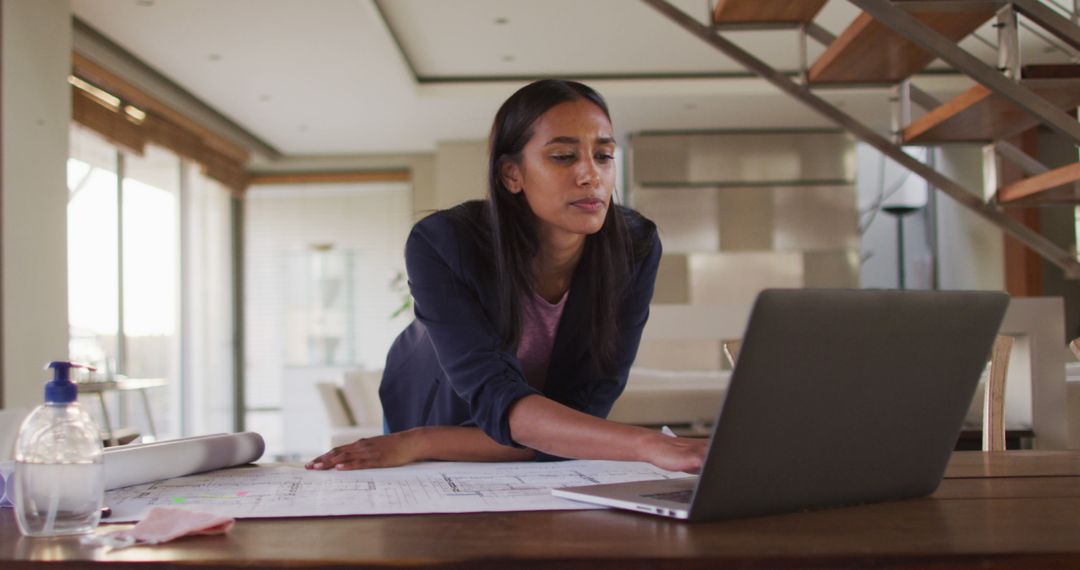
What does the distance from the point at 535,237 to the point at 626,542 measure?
861 millimetres

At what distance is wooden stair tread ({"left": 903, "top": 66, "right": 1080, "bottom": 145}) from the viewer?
10.5ft

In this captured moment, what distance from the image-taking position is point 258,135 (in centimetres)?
816

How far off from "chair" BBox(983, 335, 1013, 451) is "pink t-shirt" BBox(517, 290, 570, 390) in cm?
83

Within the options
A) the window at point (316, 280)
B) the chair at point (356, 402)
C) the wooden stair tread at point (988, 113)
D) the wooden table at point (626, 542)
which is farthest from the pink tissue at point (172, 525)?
the window at point (316, 280)

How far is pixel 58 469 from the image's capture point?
829 mm

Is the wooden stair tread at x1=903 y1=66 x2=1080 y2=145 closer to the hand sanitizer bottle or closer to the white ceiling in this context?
the white ceiling

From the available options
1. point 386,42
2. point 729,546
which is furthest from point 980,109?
point 386,42

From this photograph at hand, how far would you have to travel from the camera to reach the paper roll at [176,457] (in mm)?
1053

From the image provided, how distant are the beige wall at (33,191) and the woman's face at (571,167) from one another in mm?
3439

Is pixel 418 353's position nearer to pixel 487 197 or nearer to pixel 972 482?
pixel 487 197

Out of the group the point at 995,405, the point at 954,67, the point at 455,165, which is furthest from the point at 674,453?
the point at 455,165

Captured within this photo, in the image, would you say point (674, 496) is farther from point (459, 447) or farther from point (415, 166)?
point (415, 166)

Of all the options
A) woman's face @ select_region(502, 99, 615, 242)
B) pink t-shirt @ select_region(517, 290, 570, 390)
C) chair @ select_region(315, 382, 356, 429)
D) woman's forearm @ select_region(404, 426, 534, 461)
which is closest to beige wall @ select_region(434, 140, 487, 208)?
chair @ select_region(315, 382, 356, 429)

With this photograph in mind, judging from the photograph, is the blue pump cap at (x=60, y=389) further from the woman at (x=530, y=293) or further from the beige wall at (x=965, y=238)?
the beige wall at (x=965, y=238)
